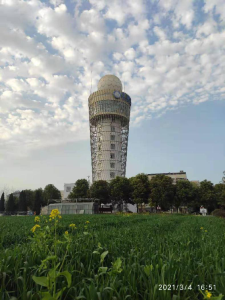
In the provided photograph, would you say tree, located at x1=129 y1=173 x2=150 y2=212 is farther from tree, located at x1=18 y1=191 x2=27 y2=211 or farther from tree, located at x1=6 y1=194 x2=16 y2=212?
tree, located at x1=6 y1=194 x2=16 y2=212

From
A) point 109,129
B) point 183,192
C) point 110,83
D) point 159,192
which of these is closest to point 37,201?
point 109,129

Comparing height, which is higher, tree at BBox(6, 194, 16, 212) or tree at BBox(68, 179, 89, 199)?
tree at BBox(68, 179, 89, 199)

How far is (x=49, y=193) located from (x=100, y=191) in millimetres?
28680

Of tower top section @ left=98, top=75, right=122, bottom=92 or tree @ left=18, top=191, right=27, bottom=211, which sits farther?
tower top section @ left=98, top=75, right=122, bottom=92

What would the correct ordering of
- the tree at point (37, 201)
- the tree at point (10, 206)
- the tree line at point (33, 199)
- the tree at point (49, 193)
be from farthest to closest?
the tree at point (49, 193) < the tree at point (10, 206) < the tree line at point (33, 199) < the tree at point (37, 201)

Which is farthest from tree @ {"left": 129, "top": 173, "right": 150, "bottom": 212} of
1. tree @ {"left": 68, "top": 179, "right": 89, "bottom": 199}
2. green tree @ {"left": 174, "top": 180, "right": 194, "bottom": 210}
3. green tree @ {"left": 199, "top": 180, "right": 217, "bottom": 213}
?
tree @ {"left": 68, "top": 179, "right": 89, "bottom": 199}

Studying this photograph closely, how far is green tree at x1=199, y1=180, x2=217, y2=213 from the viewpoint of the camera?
60562 millimetres

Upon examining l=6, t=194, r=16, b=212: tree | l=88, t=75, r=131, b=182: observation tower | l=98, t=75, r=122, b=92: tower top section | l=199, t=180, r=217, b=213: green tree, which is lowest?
l=6, t=194, r=16, b=212: tree

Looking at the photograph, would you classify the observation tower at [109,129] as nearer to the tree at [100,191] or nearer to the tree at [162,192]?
the tree at [100,191]

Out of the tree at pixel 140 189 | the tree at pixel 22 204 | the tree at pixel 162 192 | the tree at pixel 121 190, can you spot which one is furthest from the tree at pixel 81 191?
the tree at pixel 22 204

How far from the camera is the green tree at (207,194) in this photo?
60562mm

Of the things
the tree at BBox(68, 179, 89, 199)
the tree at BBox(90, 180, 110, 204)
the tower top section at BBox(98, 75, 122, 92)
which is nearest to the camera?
the tree at BBox(90, 180, 110, 204)

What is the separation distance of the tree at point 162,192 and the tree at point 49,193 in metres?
42.3

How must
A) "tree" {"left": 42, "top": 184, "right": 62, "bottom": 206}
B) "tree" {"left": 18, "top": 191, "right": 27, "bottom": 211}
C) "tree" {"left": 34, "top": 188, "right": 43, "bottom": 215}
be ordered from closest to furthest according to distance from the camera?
"tree" {"left": 18, "top": 191, "right": 27, "bottom": 211} → "tree" {"left": 34, "top": 188, "right": 43, "bottom": 215} → "tree" {"left": 42, "top": 184, "right": 62, "bottom": 206}
